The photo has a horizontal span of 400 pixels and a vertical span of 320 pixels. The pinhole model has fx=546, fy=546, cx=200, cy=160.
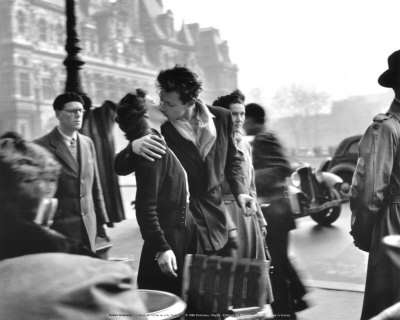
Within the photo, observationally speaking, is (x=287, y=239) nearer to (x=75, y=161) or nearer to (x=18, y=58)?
(x=75, y=161)

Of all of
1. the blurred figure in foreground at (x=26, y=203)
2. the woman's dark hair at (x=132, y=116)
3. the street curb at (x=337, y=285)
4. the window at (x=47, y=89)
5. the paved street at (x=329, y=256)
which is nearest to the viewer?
the blurred figure in foreground at (x=26, y=203)

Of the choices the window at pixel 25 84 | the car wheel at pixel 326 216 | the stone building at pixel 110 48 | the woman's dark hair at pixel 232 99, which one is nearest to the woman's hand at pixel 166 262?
the woman's dark hair at pixel 232 99

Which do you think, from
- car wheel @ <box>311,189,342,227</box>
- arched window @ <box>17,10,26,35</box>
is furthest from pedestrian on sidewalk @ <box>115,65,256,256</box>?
car wheel @ <box>311,189,342,227</box>

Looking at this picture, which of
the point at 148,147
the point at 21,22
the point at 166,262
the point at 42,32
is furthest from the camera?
the point at 21,22

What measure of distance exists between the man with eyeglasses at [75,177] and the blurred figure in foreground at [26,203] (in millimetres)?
1921

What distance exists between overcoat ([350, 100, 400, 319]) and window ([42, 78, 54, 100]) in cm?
834

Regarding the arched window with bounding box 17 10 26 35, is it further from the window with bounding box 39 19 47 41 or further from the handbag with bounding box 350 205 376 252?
the handbag with bounding box 350 205 376 252

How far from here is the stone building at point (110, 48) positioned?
6.94m

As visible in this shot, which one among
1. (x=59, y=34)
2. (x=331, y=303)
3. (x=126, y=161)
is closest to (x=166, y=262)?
(x=126, y=161)

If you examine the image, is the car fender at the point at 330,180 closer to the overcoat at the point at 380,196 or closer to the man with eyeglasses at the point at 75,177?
the man with eyeglasses at the point at 75,177

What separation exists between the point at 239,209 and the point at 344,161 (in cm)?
835

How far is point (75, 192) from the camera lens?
3928 millimetres

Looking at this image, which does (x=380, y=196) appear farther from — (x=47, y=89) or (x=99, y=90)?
(x=47, y=89)

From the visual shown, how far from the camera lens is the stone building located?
694 centimetres
